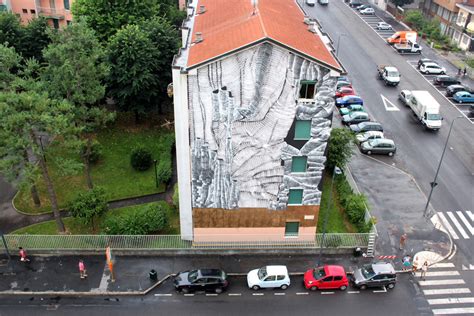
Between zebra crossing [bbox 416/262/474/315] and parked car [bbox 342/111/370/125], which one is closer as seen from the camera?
zebra crossing [bbox 416/262/474/315]

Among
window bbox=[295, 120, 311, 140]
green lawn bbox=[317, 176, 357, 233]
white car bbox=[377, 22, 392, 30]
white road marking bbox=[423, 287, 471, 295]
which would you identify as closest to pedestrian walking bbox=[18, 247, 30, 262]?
window bbox=[295, 120, 311, 140]

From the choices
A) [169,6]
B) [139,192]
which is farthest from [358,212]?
[169,6]

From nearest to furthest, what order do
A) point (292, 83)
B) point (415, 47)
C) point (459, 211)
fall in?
point (292, 83) → point (459, 211) → point (415, 47)

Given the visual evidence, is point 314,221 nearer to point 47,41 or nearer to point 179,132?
point 179,132

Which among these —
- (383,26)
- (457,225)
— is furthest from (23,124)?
(383,26)

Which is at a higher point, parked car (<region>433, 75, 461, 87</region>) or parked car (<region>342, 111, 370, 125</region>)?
parked car (<region>433, 75, 461, 87</region>)

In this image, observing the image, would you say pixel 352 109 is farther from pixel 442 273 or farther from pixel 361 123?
pixel 442 273

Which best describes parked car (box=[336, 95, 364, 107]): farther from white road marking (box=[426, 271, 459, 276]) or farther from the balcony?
the balcony
